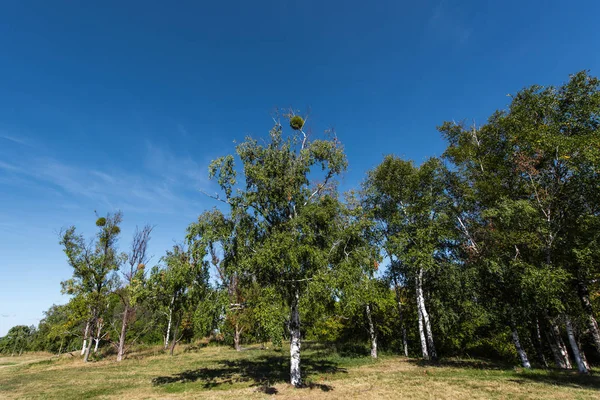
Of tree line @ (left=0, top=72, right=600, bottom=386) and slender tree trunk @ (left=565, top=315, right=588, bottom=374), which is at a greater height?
tree line @ (left=0, top=72, right=600, bottom=386)

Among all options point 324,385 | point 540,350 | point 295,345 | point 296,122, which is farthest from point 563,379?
point 296,122

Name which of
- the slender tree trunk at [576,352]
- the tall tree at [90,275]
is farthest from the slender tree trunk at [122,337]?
the slender tree trunk at [576,352]

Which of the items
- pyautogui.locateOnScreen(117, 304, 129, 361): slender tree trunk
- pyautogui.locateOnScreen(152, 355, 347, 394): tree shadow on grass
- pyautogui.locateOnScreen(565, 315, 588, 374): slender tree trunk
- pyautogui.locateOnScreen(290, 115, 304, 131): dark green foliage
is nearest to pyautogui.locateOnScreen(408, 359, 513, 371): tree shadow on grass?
pyautogui.locateOnScreen(565, 315, 588, 374): slender tree trunk

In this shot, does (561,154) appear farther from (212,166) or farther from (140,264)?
(140,264)

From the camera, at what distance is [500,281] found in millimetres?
17156

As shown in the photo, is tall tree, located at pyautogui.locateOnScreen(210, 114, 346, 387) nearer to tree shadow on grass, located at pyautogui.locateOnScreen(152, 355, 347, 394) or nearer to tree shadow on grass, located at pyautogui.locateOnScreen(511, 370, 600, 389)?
tree shadow on grass, located at pyautogui.locateOnScreen(152, 355, 347, 394)

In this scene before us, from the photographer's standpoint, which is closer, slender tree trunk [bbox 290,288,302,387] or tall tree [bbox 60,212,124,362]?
slender tree trunk [bbox 290,288,302,387]

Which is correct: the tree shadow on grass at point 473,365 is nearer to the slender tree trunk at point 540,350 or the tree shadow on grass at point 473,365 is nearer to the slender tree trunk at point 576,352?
the slender tree trunk at point 540,350

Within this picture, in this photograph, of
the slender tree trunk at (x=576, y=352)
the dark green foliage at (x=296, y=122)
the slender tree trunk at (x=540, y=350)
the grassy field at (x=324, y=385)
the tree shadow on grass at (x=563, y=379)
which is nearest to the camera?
the grassy field at (x=324, y=385)

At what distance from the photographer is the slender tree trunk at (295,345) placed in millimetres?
13539

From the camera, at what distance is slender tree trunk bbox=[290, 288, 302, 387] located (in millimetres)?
13539

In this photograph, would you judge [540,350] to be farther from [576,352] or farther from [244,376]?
[244,376]

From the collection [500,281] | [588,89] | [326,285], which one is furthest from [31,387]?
[588,89]

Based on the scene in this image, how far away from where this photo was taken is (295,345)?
14.0 m
